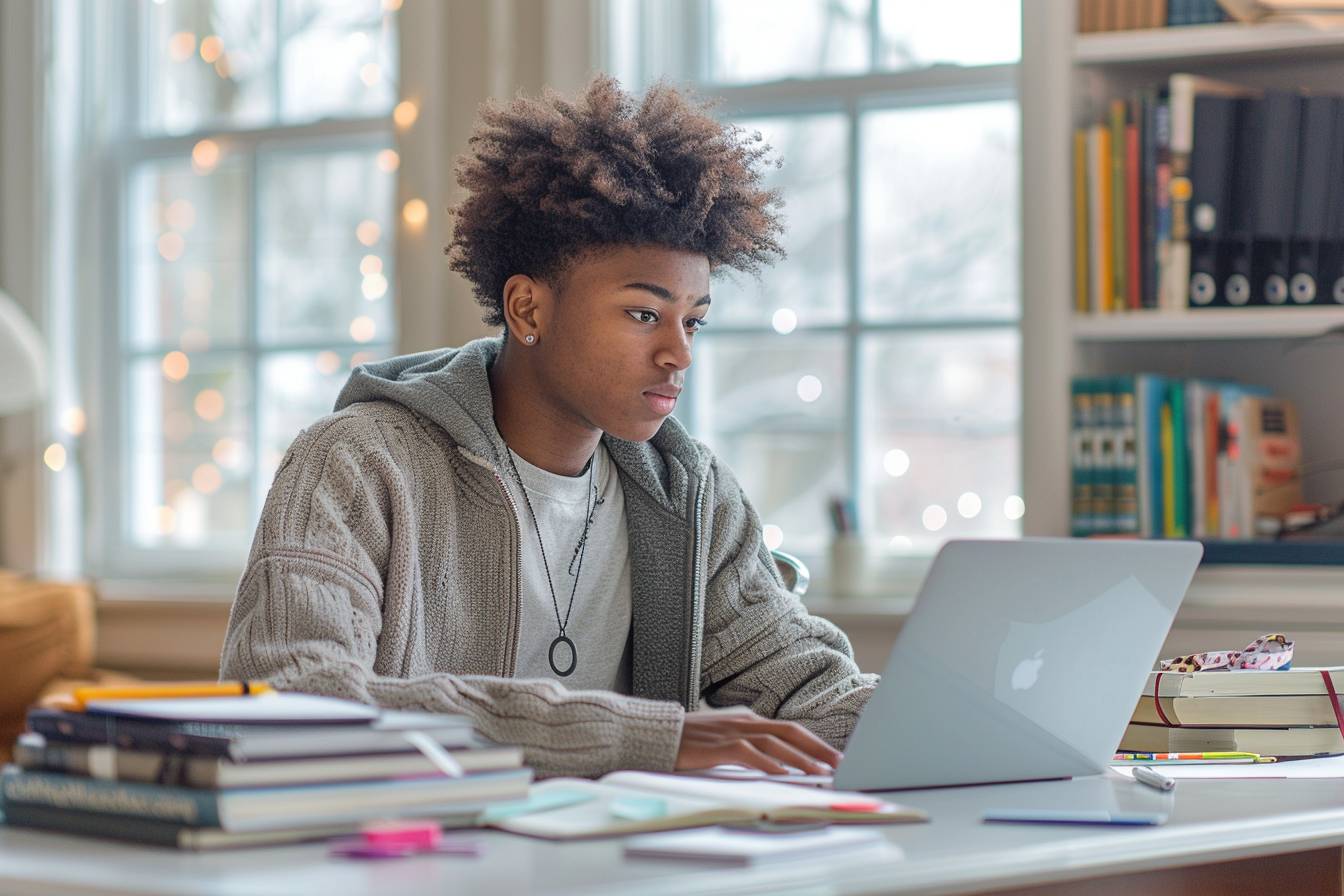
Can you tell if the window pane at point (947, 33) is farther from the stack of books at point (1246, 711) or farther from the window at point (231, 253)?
the stack of books at point (1246, 711)

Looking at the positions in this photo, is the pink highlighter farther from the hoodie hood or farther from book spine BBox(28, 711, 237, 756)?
the hoodie hood

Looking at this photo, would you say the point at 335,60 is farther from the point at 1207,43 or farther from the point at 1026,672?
the point at 1026,672

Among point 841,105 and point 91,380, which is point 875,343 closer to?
point 841,105

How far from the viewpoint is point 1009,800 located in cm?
128

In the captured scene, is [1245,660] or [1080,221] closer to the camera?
[1245,660]

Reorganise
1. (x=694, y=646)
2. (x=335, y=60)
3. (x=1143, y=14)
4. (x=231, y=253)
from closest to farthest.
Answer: (x=694, y=646) < (x=1143, y=14) < (x=335, y=60) < (x=231, y=253)

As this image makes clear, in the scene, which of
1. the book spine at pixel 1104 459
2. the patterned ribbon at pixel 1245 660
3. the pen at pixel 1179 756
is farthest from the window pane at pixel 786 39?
the pen at pixel 1179 756

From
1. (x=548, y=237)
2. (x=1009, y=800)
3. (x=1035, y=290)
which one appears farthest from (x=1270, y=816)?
(x=1035, y=290)

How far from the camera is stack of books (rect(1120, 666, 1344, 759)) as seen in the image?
158 centimetres

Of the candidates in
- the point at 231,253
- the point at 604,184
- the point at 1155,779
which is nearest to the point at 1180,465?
the point at 604,184

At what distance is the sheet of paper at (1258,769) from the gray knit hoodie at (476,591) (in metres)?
0.31

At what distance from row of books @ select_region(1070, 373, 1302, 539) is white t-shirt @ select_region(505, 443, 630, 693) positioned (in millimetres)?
963

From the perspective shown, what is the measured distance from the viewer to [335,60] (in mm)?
3527

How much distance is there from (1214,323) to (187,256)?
2146mm
